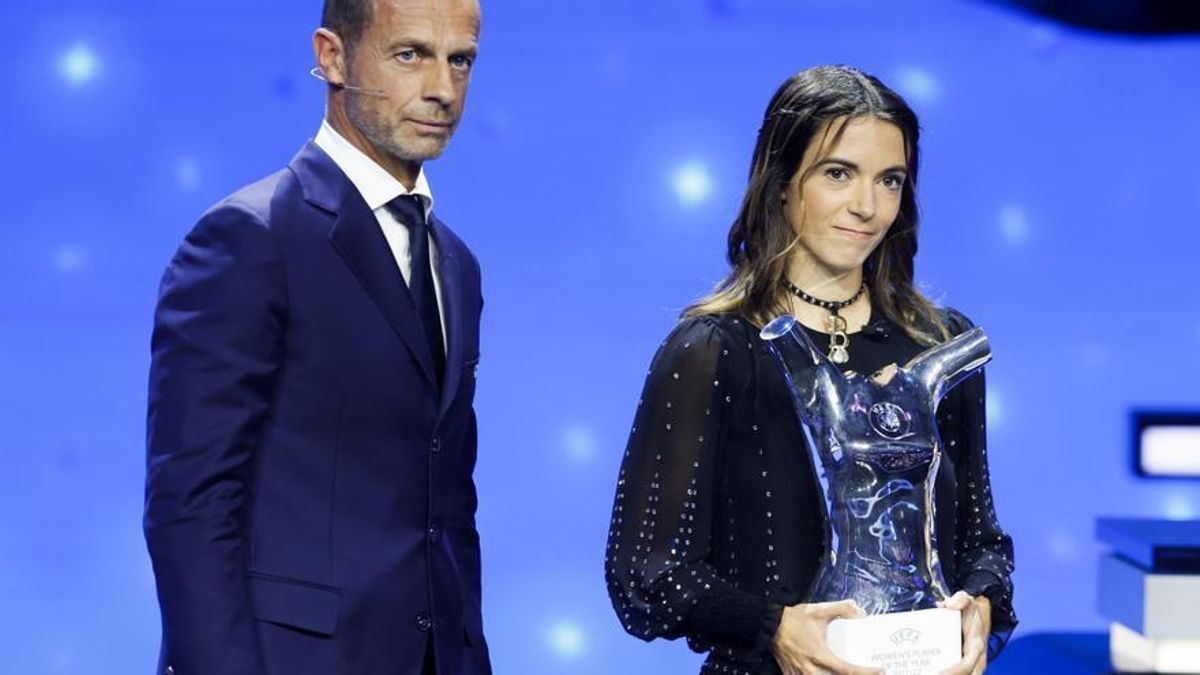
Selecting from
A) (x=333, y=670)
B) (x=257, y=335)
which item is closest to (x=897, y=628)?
(x=333, y=670)

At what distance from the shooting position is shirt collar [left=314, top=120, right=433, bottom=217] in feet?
6.65

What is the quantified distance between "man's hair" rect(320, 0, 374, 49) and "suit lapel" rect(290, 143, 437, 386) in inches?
5.2

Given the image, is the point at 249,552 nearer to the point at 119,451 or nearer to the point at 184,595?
the point at 184,595

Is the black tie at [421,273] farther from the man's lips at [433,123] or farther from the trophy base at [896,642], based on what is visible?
the trophy base at [896,642]

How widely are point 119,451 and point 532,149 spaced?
0.94 metres

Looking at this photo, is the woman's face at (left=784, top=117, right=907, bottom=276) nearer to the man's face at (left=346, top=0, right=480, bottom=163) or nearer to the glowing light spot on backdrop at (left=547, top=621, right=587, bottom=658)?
the man's face at (left=346, top=0, right=480, bottom=163)

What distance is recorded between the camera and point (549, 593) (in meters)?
3.71

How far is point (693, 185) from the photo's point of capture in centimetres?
370

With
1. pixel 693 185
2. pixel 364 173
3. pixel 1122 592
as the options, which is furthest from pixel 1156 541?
pixel 364 173

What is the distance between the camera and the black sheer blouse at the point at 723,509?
2.09 meters

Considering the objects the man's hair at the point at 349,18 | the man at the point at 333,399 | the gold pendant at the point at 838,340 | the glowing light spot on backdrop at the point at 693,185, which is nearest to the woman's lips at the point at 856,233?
the gold pendant at the point at 838,340

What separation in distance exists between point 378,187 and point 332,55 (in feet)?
0.48

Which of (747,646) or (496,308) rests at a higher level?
(496,308)

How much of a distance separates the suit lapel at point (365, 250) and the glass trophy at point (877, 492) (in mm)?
366
